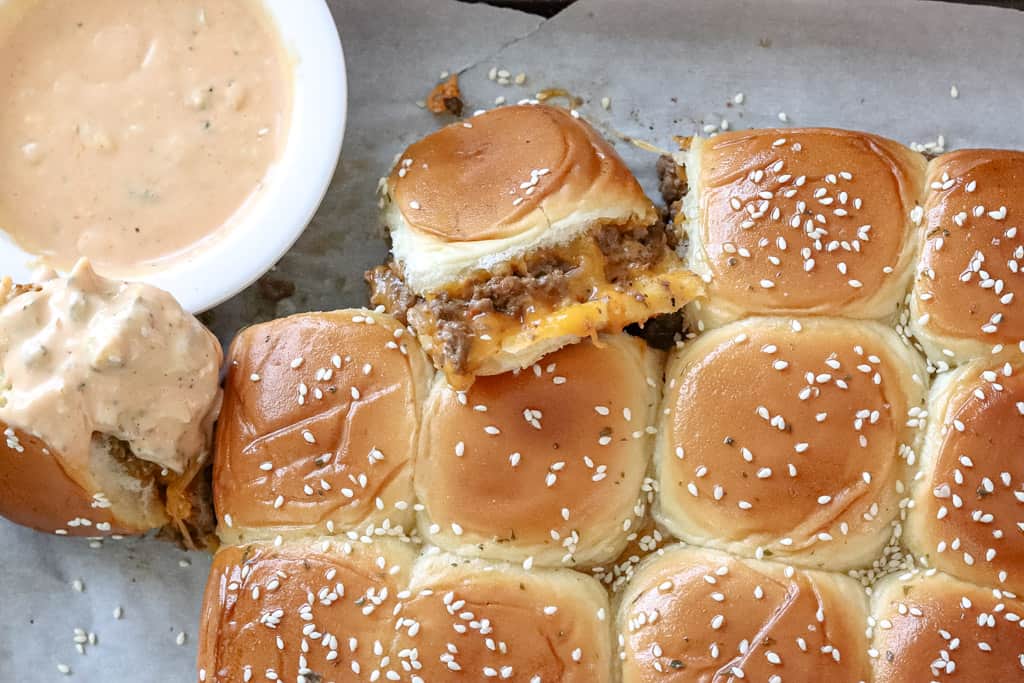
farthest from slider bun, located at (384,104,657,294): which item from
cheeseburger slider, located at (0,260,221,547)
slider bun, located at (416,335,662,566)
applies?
cheeseburger slider, located at (0,260,221,547)

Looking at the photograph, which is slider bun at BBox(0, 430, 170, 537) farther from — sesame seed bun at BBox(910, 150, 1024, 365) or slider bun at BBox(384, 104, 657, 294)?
sesame seed bun at BBox(910, 150, 1024, 365)

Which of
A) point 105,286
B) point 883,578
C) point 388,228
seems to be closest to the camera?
point 105,286

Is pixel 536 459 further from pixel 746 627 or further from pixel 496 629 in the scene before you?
pixel 746 627

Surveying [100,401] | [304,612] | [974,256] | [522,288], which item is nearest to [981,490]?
[974,256]

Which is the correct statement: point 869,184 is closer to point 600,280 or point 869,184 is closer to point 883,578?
point 600,280

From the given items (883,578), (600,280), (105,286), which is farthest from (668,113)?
(105,286)

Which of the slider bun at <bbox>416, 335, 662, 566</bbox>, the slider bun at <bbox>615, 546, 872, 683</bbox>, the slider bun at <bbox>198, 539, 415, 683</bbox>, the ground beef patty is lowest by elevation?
the slider bun at <bbox>198, 539, 415, 683</bbox>
